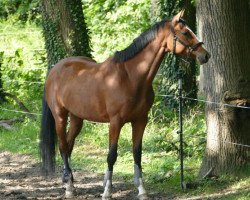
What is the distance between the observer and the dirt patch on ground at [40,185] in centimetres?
794

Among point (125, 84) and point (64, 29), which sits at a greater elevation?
point (64, 29)

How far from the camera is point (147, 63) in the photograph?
715cm

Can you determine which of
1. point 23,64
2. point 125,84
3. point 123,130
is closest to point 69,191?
point 125,84

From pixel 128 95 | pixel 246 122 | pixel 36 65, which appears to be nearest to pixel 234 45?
pixel 246 122

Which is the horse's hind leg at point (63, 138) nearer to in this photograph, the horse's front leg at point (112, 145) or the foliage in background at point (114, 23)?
the horse's front leg at point (112, 145)

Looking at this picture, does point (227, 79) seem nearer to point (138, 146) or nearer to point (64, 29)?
point (138, 146)

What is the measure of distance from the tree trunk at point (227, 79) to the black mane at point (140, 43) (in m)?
0.82

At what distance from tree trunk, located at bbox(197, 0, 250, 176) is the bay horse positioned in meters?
0.73

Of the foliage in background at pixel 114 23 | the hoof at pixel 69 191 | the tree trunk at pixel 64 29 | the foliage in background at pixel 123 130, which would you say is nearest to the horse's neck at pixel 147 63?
the foliage in background at pixel 123 130

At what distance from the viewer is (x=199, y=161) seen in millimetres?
9102

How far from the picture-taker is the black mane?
280 inches

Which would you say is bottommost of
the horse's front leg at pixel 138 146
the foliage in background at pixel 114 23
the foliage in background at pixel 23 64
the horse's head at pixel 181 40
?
the horse's front leg at pixel 138 146

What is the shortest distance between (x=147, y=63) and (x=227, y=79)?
3.64 feet

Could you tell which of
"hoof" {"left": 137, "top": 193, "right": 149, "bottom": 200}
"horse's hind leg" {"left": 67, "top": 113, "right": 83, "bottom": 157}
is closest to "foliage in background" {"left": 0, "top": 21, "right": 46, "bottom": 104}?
"horse's hind leg" {"left": 67, "top": 113, "right": 83, "bottom": 157}
